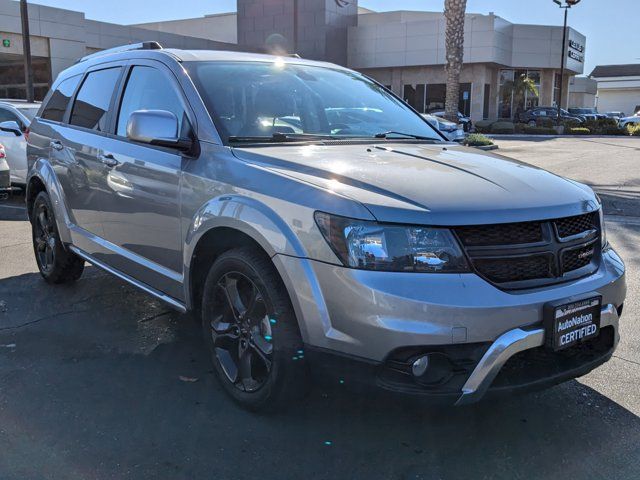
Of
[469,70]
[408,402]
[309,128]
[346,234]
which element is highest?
[469,70]

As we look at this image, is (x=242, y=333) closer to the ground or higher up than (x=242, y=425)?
higher up

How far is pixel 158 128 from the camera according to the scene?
3.42 meters

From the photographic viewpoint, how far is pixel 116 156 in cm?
412

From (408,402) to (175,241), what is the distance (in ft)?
5.57

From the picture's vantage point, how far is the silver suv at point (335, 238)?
101 inches

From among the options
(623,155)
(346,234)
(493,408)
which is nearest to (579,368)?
(493,408)

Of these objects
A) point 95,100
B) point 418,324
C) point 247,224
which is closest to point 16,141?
point 95,100

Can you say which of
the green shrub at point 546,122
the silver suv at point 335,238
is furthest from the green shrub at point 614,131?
the silver suv at point 335,238

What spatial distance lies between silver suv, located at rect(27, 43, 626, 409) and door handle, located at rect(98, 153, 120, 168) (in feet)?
0.05

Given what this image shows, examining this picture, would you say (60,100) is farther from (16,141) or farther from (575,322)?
(16,141)

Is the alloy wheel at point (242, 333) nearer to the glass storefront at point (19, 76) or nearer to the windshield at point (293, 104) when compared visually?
the windshield at point (293, 104)

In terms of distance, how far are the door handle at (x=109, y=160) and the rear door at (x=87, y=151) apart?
1cm

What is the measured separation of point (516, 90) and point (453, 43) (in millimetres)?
23831

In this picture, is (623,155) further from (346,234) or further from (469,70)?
(469,70)
